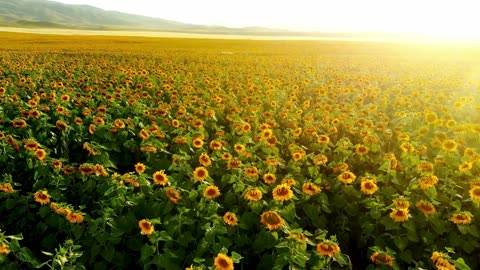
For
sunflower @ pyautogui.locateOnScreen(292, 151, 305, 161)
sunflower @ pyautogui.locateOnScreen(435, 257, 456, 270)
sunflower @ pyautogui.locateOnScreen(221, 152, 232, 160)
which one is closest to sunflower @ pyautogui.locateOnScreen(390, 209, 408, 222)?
sunflower @ pyautogui.locateOnScreen(435, 257, 456, 270)

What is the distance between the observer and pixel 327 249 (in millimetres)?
3762

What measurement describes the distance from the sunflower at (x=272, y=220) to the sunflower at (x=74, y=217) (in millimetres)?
1891

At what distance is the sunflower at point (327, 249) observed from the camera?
3.73 metres

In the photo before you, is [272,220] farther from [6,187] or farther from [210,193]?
[6,187]

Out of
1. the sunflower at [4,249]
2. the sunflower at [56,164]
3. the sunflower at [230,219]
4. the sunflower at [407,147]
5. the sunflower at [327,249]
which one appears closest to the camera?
the sunflower at [4,249]

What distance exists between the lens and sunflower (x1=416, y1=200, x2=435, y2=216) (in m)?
4.69

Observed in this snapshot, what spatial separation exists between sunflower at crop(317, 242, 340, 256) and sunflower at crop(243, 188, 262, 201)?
1003 mm

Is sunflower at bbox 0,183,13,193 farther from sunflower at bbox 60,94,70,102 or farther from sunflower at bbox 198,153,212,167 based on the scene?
sunflower at bbox 60,94,70,102

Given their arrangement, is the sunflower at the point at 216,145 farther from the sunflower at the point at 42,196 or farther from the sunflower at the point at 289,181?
the sunflower at the point at 42,196

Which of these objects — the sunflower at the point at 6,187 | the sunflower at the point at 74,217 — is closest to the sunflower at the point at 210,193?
the sunflower at the point at 74,217

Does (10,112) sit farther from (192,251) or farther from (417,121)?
(417,121)

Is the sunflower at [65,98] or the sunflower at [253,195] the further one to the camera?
the sunflower at [65,98]

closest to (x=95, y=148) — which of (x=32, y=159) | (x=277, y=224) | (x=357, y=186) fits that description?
(x=32, y=159)

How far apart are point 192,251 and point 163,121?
4.02 meters
